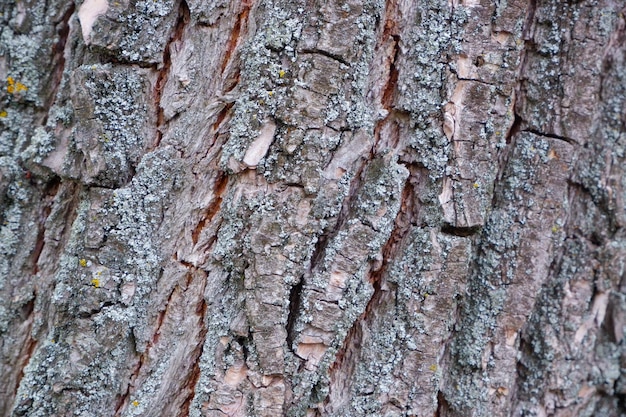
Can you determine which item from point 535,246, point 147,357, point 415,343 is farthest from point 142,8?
point 535,246

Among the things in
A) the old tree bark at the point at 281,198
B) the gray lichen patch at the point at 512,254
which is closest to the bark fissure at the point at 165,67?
the old tree bark at the point at 281,198

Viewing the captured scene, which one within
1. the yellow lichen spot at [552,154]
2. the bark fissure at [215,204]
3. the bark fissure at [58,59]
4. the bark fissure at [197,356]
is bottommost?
the bark fissure at [197,356]

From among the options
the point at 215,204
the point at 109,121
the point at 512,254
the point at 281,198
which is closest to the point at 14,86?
the point at 109,121

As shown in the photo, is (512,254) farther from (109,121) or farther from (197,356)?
(109,121)

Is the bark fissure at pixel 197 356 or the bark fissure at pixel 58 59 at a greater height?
the bark fissure at pixel 58 59

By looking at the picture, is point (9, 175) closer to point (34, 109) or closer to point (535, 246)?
point (34, 109)

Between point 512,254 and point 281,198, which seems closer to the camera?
point 281,198

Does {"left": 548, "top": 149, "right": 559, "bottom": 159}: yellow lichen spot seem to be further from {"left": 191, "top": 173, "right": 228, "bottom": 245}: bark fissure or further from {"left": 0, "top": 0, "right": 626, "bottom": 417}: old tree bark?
{"left": 191, "top": 173, "right": 228, "bottom": 245}: bark fissure

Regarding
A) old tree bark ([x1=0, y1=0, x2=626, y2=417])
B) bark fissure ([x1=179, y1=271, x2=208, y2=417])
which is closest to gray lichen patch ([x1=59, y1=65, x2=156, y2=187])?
old tree bark ([x1=0, y1=0, x2=626, y2=417])

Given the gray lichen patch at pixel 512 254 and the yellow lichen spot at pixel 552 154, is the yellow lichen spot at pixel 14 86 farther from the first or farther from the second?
the yellow lichen spot at pixel 552 154
